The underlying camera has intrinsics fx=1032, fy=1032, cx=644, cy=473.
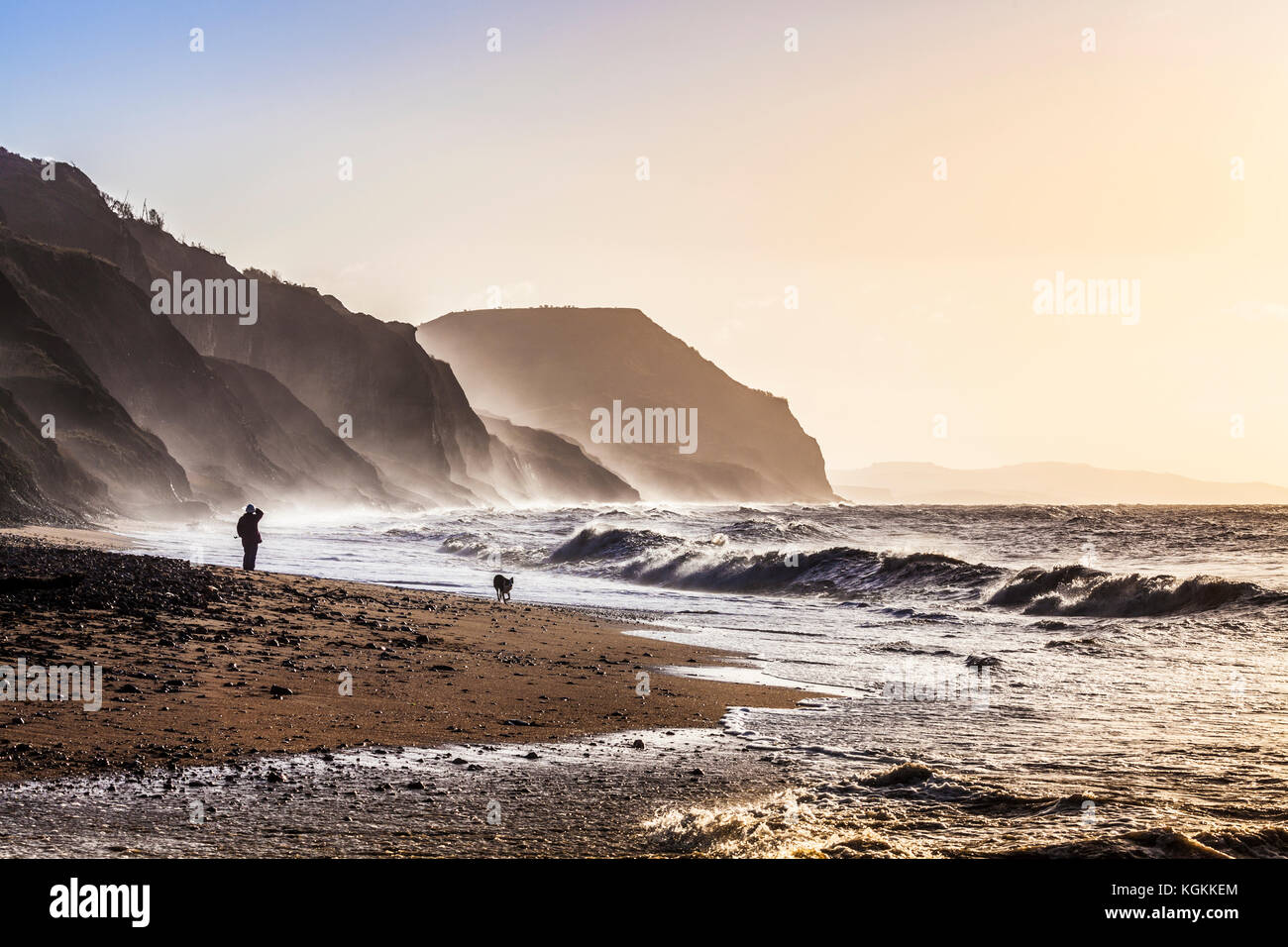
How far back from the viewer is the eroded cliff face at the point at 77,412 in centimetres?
4338

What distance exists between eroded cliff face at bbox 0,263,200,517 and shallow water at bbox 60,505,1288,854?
30.9 ft

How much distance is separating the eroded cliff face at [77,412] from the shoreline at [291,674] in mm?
29965

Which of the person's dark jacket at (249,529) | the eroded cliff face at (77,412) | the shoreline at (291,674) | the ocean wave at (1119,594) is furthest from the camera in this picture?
the eroded cliff face at (77,412)

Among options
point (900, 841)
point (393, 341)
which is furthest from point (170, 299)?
point (900, 841)

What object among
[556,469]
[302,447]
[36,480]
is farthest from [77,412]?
[556,469]

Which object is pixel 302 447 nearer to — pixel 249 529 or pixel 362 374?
pixel 362 374

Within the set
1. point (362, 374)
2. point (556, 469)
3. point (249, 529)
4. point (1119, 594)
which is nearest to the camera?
point (249, 529)

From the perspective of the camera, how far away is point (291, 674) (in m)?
10.3

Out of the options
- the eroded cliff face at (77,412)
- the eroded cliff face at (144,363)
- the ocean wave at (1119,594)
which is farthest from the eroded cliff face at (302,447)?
the ocean wave at (1119,594)

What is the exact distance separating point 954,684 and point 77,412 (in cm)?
4462

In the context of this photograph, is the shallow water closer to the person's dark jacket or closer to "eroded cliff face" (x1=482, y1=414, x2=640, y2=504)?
the person's dark jacket

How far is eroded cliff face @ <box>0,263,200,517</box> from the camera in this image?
43.4 m

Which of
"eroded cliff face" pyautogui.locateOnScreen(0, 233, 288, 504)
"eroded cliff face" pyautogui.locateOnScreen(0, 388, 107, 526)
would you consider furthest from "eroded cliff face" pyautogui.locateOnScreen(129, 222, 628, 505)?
"eroded cliff face" pyautogui.locateOnScreen(0, 388, 107, 526)

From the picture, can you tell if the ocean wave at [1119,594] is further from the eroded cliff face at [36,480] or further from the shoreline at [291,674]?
the eroded cliff face at [36,480]
